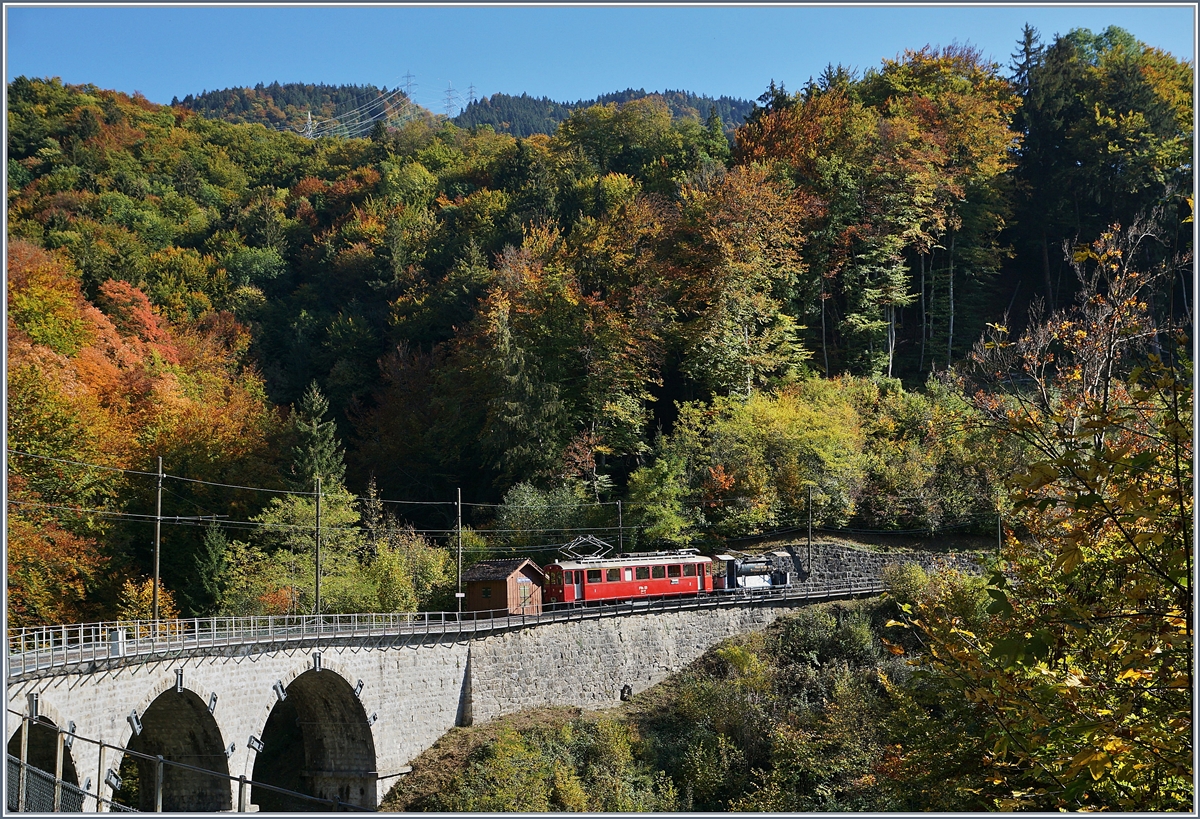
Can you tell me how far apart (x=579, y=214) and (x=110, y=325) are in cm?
2423

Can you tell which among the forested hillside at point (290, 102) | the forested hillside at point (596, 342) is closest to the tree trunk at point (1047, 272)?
the forested hillside at point (596, 342)

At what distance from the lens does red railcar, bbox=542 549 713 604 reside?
36.9 metres

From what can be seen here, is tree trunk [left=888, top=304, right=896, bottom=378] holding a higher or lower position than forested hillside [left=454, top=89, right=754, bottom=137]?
lower

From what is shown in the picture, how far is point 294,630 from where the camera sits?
29.2 m

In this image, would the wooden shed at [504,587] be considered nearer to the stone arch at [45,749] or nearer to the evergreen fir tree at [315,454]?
the evergreen fir tree at [315,454]

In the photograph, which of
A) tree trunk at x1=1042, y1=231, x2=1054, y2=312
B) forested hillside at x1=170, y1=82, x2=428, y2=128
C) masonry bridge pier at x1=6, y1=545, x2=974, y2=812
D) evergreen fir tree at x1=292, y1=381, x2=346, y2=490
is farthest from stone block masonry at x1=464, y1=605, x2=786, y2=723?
forested hillside at x1=170, y1=82, x2=428, y2=128

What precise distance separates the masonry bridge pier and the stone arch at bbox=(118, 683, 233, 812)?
46mm

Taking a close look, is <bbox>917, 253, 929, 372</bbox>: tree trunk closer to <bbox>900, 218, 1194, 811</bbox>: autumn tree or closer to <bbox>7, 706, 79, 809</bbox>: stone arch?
<bbox>7, 706, 79, 809</bbox>: stone arch

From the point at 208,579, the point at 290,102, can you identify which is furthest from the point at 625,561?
the point at 290,102

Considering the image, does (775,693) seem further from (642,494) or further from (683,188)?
(683,188)

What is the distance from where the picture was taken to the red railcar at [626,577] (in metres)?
36.9

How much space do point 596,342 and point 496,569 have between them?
44.2ft

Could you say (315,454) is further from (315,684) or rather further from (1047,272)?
(1047,272)

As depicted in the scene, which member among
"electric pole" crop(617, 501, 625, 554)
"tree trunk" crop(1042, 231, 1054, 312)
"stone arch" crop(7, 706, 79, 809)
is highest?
"tree trunk" crop(1042, 231, 1054, 312)
